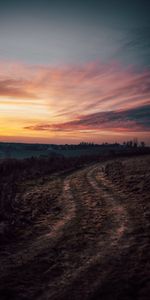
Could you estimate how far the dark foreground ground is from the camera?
7191mm

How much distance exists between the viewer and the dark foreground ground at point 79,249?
7191 mm

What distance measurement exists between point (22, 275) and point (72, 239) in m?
3.20

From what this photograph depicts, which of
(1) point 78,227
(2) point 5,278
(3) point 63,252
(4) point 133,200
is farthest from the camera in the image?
(4) point 133,200

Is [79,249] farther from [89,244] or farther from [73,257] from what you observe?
[73,257]

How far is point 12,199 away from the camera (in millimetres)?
19062

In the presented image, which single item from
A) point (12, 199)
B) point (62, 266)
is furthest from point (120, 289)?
point (12, 199)

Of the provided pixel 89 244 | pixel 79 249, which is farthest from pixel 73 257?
pixel 89 244

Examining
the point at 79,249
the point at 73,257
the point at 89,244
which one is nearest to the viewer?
the point at 73,257

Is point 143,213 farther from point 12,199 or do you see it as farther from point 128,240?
point 12,199

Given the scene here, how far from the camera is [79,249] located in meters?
10.0

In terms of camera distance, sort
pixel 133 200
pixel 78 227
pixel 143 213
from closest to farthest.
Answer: pixel 78 227, pixel 143 213, pixel 133 200

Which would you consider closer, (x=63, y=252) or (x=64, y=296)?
(x=64, y=296)

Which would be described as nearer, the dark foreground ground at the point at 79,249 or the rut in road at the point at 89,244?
the dark foreground ground at the point at 79,249

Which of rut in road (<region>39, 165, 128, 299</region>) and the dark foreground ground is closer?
the dark foreground ground
